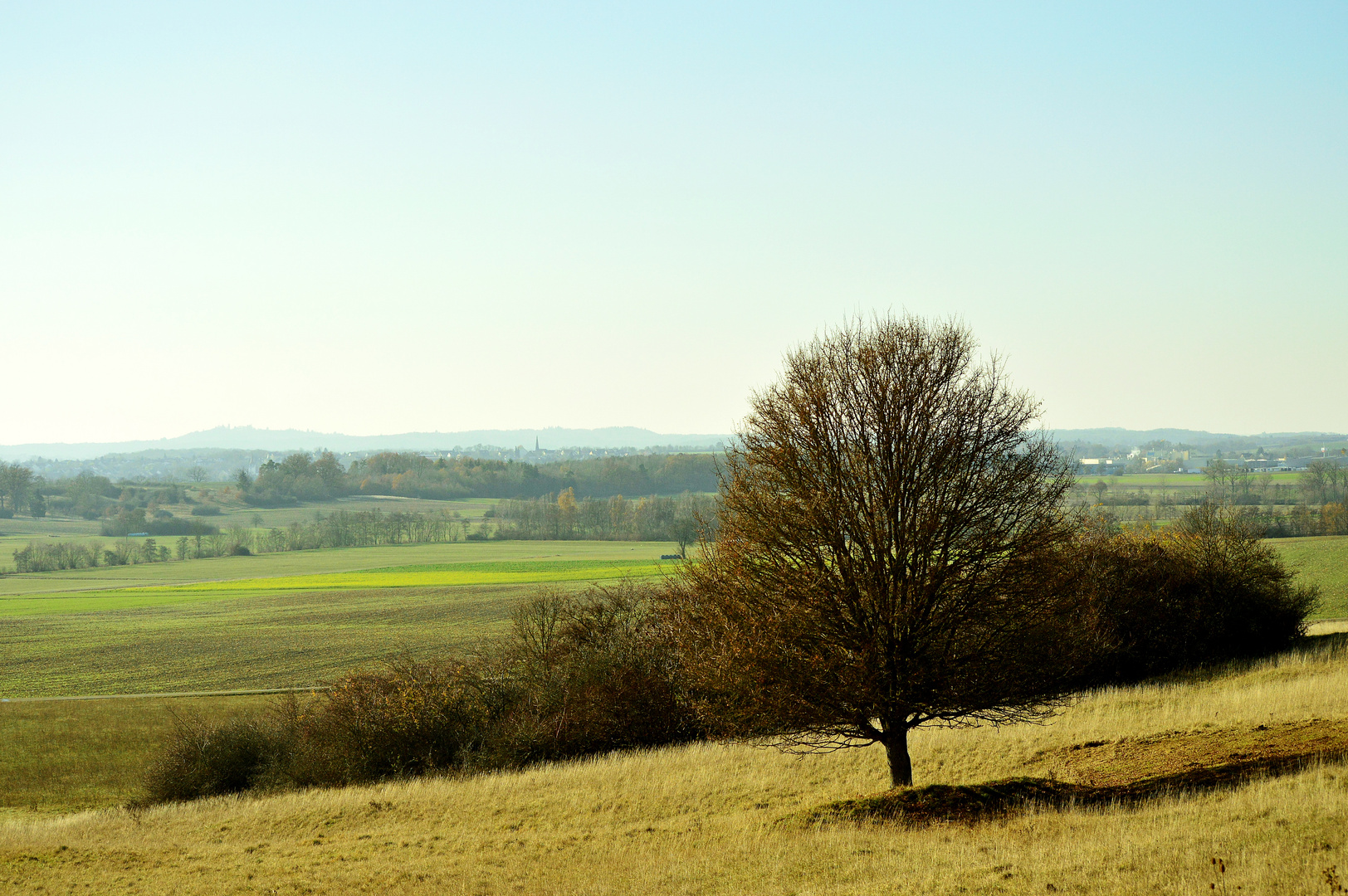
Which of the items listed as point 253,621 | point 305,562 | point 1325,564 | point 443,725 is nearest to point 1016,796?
point 443,725

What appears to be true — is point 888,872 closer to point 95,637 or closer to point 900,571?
point 900,571

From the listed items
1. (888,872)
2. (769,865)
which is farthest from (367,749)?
(888,872)

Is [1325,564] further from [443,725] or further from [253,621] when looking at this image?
[253,621]

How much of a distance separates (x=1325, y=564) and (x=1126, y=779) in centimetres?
5595

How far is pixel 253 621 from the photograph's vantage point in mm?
66500

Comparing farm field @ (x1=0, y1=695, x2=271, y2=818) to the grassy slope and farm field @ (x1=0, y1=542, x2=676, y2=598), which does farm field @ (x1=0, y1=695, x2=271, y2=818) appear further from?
farm field @ (x1=0, y1=542, x2=676, y2=598)

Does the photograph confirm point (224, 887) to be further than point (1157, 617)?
No

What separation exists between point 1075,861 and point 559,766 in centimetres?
1678

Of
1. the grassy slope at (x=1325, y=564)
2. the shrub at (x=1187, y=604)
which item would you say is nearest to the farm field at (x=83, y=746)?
the shrub at (x=1187, y=604)

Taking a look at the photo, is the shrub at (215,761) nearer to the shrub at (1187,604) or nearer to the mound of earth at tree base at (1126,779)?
the mound of earth at tree base at (1126,779)

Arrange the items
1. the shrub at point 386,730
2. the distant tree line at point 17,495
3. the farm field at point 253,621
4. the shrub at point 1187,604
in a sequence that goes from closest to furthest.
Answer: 1. the shrub at point 386,730
2. the shrub at point 1187,604
3. the farm field at point 253,621
4. the distant tree line at point 17,495

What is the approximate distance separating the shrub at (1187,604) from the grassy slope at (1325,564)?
900 cm

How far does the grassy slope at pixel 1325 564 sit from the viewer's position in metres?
49.0

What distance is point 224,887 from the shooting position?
46.2 ft
